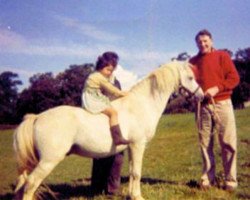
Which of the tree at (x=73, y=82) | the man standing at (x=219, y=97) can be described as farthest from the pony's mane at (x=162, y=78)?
the tree at (x=73, y=82)

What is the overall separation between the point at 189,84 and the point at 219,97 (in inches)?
28.6

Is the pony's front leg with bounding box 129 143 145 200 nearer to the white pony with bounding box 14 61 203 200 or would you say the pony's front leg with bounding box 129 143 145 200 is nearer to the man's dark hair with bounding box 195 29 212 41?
the white pony with bounding box 14 61 203 200

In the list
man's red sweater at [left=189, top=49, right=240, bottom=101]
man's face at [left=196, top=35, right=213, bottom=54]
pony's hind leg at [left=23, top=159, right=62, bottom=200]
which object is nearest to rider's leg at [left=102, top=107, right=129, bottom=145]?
pony's hind leg at [left=23, top=159, right=62, bottom=200]

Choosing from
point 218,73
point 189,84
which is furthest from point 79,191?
point 218,73

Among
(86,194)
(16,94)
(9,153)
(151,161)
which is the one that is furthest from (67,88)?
(86,194)

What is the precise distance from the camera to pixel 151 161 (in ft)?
42.1

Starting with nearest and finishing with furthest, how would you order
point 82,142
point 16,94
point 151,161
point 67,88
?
point 82,142
point 151,161
point 16,94
point 67,88

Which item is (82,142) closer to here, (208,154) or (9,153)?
(208,154)

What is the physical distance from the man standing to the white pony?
0.41 meters

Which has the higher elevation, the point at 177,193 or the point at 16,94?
the point at 16,94

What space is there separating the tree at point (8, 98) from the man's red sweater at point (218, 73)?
23.5 metres

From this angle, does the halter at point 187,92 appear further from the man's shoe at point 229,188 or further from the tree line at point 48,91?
the tree line at point 48,91

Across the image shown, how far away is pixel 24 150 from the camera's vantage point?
198 inches

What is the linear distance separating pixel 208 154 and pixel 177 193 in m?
1.05
